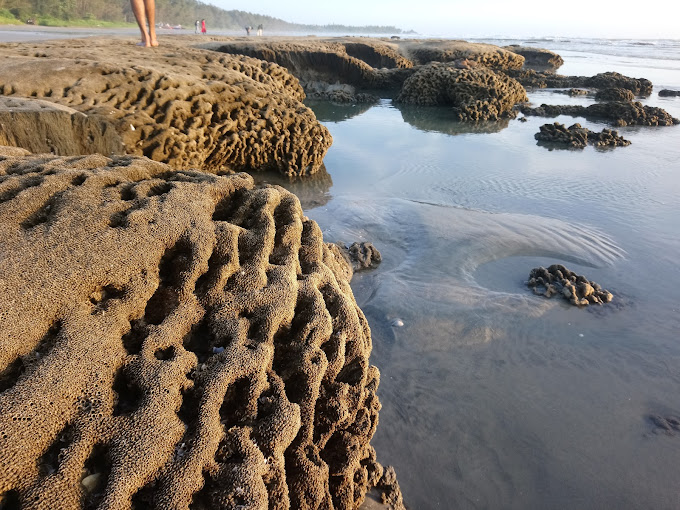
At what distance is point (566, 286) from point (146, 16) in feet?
28.3

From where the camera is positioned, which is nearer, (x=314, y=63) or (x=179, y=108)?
(x=179, y=108)

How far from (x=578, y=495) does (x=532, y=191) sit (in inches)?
168

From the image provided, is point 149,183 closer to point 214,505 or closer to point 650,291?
point 214,505

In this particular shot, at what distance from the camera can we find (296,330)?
1.83 meters

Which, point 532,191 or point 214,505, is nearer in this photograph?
point 214,505

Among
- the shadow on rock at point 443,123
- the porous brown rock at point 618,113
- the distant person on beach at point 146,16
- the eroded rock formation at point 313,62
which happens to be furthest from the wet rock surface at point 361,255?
the eroded rock formation at point 313,62

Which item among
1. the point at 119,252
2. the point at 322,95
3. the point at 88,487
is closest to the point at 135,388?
the point at 88,487

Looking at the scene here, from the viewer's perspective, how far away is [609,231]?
14.9 ft

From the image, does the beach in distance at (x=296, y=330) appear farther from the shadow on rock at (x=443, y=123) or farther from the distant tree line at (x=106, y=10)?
the distant tree line at (x=106, y=10)

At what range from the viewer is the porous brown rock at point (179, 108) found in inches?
187

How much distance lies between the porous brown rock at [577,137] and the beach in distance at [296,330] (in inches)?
109

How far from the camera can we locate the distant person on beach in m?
8.18

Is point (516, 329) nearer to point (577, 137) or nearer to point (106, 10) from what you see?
point (577, 137)

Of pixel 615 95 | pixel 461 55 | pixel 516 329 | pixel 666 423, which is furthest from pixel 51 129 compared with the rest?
pixel 461 55
